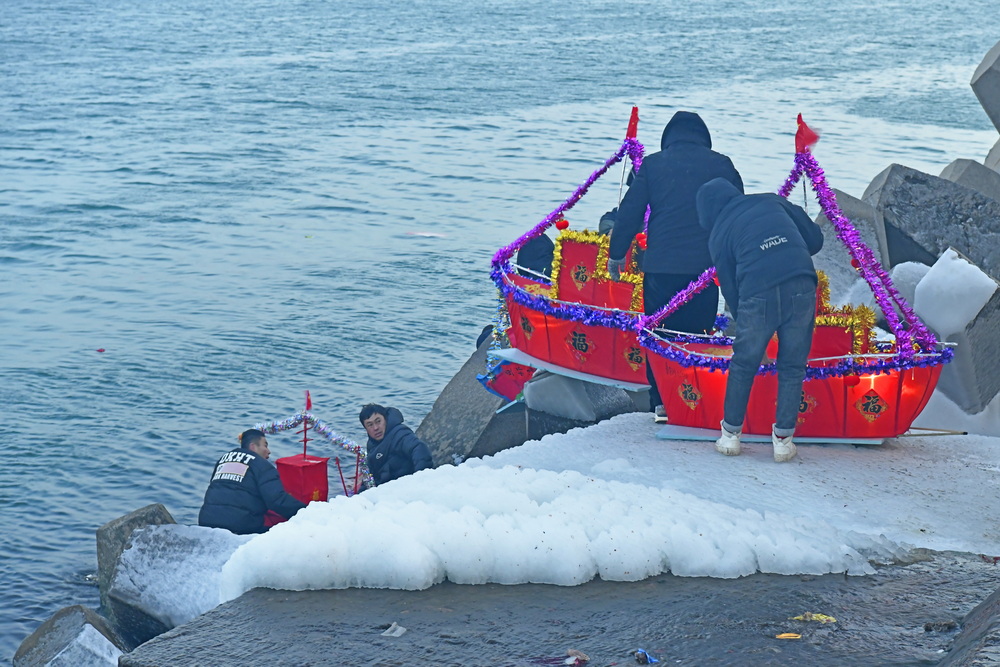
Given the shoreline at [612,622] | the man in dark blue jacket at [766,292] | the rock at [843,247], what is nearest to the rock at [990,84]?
the rock at [843,247]

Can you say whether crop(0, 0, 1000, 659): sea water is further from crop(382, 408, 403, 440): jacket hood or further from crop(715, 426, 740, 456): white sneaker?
crop(715, 426, 740, 456): white sneaker

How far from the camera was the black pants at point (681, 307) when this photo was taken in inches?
313

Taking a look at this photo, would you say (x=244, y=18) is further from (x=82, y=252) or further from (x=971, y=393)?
(x=971, y=393)

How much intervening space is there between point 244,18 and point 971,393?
146 ft

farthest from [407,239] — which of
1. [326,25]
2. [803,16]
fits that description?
[803,16]

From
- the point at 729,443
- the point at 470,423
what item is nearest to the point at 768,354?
the point at 729,443

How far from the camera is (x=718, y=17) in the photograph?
53.1 m

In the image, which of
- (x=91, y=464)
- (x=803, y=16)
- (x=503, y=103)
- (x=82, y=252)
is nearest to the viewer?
(x=91, y=464)

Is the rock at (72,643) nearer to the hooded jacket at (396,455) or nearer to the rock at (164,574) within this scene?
the rock at (164,574)

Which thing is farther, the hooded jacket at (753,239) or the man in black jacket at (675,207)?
the man in black jacket at (675,207)

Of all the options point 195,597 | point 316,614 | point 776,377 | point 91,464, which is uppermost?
point 776,377

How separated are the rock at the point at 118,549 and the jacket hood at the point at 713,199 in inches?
155

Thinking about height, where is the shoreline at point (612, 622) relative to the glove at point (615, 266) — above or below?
below

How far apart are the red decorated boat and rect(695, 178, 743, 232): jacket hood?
13.0 inches
